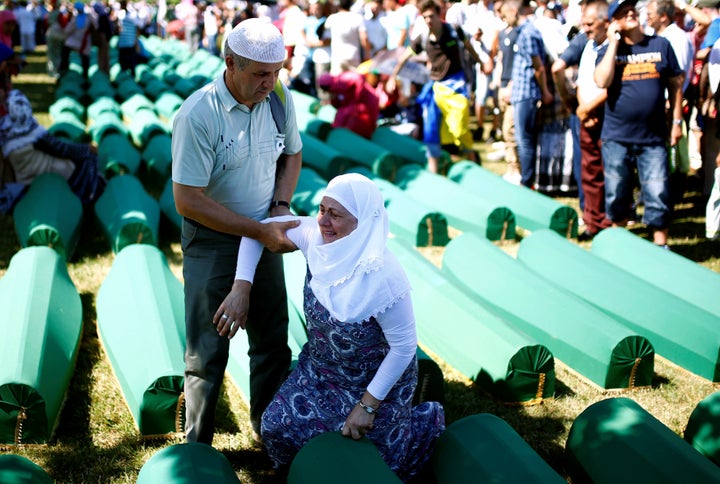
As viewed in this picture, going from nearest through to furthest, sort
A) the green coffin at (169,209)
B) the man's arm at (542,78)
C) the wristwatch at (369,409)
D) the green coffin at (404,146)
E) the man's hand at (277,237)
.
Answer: the wristwatch at (369,409) → the man's hand at (277,237) → the green coffin at (169,209) → the man's arm at (542,78) → the green coffin at (404,146)

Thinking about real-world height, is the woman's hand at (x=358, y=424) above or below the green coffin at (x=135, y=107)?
above

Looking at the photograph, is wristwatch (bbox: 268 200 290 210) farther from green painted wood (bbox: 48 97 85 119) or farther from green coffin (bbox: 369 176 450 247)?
green painted wood (bbox: 48 97 85 119)

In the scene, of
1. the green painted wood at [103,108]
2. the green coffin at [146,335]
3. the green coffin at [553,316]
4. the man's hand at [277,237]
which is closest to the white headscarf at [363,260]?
the man's hand at [277,237]

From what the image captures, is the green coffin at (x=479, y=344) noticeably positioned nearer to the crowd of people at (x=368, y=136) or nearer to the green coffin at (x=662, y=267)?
the crowd of people at (x=368, y=136)

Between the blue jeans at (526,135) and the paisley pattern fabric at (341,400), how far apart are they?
16.9 feet

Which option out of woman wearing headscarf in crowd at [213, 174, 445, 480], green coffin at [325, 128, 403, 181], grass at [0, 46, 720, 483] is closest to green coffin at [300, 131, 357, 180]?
green coffin at [325, 128, 403, 181]

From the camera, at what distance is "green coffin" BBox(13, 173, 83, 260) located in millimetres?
6160

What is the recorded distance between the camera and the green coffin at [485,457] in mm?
3045

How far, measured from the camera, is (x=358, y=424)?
10.3ft

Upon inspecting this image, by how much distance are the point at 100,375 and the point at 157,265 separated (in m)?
0.90

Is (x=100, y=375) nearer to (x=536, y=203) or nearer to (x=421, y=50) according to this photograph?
(x=536, y=203)

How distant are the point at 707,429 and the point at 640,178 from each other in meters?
3.25

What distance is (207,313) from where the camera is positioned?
3447 mm

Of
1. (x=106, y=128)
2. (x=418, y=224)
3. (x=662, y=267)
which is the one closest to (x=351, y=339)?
(x=662, y=267)
